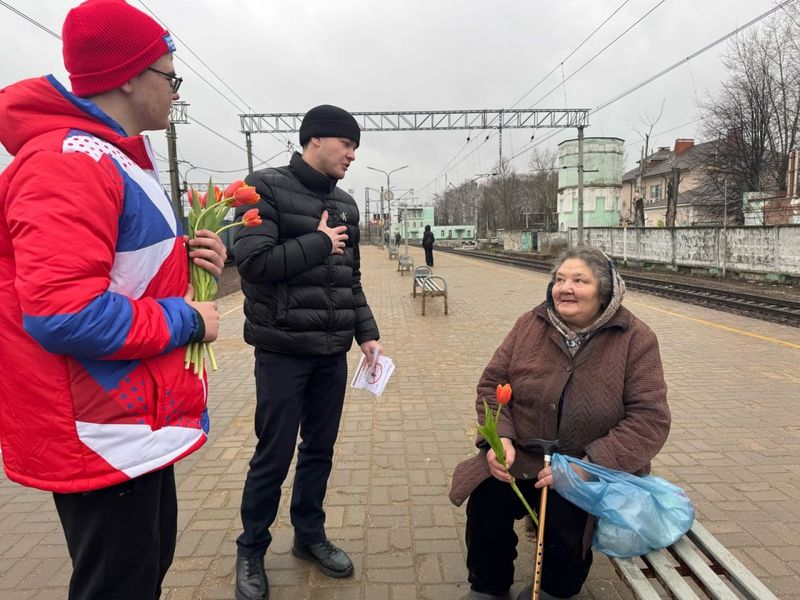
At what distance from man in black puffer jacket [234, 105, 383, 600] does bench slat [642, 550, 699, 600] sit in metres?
1.40

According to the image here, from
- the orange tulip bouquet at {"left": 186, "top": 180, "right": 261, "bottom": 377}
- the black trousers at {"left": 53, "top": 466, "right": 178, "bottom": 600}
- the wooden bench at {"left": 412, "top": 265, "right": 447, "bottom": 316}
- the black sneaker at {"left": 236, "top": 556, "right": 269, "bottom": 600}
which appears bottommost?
the black sneaker at {"left": 236, "top": 556, "right": 269, "bottom": 600}

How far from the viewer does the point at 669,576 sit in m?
1.86

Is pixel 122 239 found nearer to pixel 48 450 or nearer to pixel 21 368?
pixel 21 368

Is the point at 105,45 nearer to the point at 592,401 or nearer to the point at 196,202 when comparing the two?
the point at 196,202

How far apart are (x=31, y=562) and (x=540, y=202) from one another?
74.8m

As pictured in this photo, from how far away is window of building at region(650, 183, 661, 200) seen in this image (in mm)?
57438

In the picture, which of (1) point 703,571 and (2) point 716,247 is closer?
(1) point 703,571

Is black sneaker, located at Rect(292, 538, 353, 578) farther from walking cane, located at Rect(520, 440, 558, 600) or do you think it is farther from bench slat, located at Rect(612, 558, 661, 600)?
bench slat, located at Rect(612, 558, 661, 600)

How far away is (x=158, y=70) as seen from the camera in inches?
58.2

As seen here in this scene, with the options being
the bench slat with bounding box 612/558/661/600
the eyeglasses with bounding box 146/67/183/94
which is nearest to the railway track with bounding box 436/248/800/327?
→ the bench slat with bounding box 612/558/661/600

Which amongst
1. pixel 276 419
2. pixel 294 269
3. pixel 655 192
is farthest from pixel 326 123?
pixel 655 192

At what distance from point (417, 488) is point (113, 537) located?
91.7 inches

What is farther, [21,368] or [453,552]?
[453,552]

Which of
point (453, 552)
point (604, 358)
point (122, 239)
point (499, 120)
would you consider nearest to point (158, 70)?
point (122, 239)
